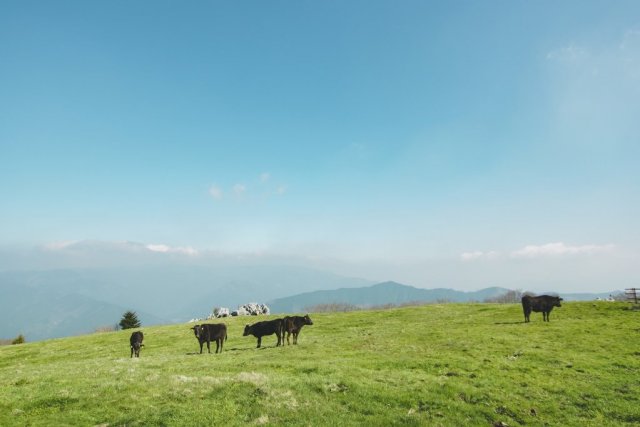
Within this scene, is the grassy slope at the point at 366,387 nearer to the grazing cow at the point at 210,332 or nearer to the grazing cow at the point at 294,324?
the grazing cow at the point at 294,324

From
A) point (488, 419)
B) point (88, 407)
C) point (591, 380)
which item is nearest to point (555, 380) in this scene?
point (591, 380)

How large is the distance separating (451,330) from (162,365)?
25672mm

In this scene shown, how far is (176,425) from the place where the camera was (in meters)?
13.4

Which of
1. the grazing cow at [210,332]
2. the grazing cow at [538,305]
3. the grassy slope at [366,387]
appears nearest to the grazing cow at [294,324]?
the grassy slope at [366,387]

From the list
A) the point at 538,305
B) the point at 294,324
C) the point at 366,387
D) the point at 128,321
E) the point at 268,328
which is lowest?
the point at 128,321

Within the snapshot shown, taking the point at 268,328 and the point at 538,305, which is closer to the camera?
the point at 268,328

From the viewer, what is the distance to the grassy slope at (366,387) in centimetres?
1455

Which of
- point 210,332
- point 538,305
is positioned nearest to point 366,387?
point 210,332

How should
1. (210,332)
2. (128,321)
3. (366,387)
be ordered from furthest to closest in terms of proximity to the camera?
(128,321)
(210,332)
(366,387)

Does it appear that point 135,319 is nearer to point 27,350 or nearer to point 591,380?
point 27,350

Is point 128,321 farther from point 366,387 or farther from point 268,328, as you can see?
point 366,387

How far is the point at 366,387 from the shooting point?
1706cm

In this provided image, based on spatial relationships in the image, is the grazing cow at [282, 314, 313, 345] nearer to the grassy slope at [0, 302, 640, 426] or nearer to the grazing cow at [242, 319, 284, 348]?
the grazing cow at [242, 319, 284, 348]

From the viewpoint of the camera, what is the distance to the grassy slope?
1455 centimetres
